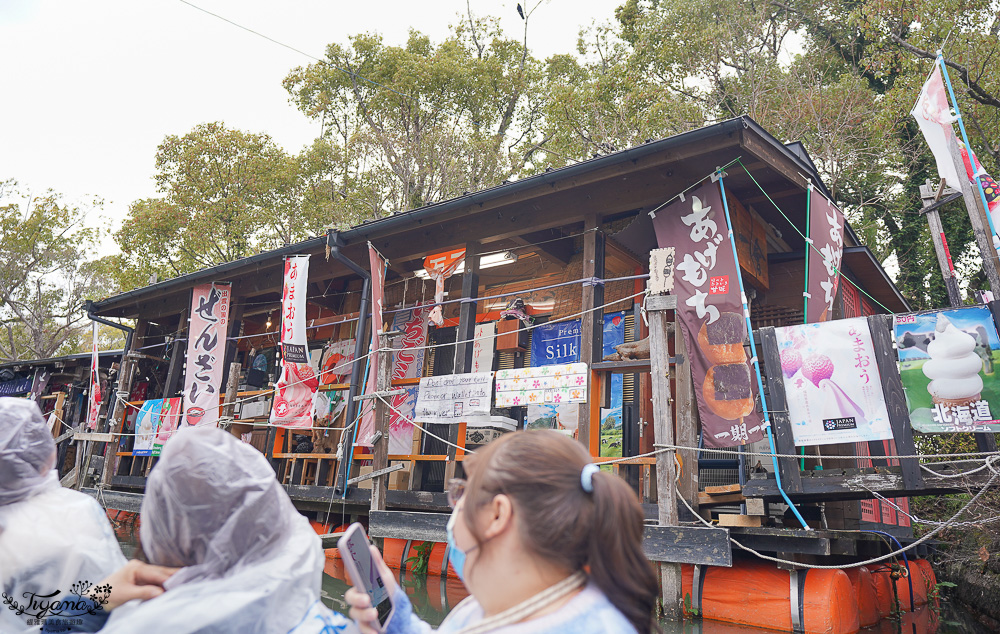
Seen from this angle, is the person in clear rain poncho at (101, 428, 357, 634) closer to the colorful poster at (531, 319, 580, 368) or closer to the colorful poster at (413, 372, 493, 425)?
the colorful poster at (413, 372, 493, 425)

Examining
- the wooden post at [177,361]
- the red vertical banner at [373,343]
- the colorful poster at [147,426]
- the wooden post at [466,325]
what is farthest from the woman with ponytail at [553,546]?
the wooden post at [177,361]

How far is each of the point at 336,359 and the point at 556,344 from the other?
15.2 ft

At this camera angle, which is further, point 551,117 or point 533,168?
point 533,168

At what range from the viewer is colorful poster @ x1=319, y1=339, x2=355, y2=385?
39.6ft

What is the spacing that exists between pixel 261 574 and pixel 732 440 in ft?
17.3

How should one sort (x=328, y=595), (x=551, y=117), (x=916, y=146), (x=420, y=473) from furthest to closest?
1. (x=551, y=117)
2. (x=916, y=146)
3. (x=420, y=473)
4. (x=328, y=595)

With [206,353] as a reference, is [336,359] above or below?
above

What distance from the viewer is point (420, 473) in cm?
907

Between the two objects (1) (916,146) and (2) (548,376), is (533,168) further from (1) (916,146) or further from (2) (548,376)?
(2) (548,376)

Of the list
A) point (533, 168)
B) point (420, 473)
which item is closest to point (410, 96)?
point (533, 168)

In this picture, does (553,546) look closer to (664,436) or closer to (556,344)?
(664,436)

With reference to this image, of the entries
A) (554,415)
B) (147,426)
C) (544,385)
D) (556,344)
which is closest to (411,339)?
(556,344)

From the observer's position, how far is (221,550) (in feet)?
6.00

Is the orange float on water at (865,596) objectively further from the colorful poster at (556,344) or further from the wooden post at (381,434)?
the wooden post at (381,434)
